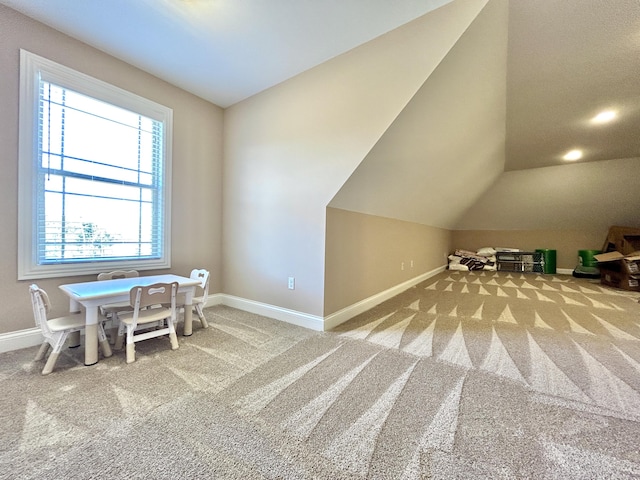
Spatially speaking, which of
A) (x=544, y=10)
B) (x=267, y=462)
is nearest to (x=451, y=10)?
(x=544, y=10)

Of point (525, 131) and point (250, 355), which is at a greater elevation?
point (525, 131)

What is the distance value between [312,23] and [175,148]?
2111mm

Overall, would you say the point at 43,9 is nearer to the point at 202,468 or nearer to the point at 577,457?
the point at 202,468

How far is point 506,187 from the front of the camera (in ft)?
19.4

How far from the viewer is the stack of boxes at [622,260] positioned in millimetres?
4426

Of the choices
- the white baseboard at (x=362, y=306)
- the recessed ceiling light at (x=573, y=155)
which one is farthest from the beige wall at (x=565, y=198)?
the white baseboard at (x=362, y=306)

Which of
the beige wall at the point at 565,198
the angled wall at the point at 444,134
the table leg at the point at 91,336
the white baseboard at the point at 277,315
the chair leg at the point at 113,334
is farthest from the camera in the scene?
the beige wall at the point at 565,198

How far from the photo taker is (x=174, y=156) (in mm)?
3107

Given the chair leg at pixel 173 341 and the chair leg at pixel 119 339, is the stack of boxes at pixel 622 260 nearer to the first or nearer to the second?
the chair leg at pixel 173 341

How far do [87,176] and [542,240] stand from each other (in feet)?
31.1

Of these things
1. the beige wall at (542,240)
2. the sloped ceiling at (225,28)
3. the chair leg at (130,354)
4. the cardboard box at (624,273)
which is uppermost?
the sloped ceiling at (225,28)

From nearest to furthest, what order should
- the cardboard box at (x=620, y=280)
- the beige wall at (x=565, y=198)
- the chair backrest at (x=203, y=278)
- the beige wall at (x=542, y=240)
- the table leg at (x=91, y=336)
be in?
the table leg at (x=91, y=336)
the chair backrest at (x=203, y=278)
the cardboard box at (x=620, y=280)
the beige wall at (x=565, y=198)
the beige wall at (x=542, y=240)

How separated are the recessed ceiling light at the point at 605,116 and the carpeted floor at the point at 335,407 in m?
2.78

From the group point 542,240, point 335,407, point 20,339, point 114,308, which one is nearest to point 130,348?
point 114,308
